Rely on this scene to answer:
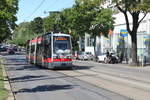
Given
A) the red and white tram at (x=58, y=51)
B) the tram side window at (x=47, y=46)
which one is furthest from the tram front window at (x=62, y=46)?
the tram side window at (x=47, y=46)

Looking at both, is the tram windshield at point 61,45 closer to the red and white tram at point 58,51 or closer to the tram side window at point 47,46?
the red and white tram at point 58,51

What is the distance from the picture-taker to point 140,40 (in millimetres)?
58438

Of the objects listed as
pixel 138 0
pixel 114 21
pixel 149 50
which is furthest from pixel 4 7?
pixel 114 21

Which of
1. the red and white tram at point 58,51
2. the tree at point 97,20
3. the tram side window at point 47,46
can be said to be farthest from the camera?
the tree at point 97,20

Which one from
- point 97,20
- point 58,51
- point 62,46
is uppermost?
point 97,20

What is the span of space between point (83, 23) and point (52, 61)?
28.3m

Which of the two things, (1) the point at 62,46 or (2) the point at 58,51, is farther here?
(1) the point at 62,46

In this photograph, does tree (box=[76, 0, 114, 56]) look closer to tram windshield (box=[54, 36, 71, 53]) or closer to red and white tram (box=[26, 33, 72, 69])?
red and white tram (box=[26, 33, 72, 69])

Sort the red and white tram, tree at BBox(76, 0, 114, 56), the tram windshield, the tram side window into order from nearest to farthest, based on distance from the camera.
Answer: the red and white tram → the tram windshield → the tram side window → tree at BBox(76, 0, 114, 56)

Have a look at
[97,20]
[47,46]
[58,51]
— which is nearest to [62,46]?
[58,51]

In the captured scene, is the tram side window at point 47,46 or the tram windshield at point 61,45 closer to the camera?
the tram windshield at point 61,45

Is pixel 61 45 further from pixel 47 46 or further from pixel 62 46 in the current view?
pixel 47 46

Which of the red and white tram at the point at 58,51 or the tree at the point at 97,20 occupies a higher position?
the tree at the point at 97,20

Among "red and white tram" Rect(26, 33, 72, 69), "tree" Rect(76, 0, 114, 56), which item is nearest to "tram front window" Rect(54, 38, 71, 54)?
"red and white tram" Rect(26, 33, 72, 69)
